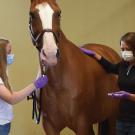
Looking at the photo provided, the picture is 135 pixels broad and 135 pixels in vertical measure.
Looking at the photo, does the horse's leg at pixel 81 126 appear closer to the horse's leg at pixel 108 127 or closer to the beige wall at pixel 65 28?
the horse's leg at pixel 108 127

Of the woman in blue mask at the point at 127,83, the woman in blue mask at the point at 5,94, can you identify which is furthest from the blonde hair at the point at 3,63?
the woman in blue mask at the point at 127,83

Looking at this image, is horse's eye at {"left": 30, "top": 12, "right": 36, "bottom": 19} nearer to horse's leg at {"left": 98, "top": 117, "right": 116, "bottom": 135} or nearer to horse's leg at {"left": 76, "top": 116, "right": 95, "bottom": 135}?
horse's leg at {"left": 76, "top": 116, "right": 95, "bottom": 135}

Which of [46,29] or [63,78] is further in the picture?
[63,78]

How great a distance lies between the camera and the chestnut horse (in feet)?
6.62

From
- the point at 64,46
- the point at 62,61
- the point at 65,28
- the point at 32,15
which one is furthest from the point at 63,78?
the point at 65,28

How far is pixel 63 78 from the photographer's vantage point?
228 cm

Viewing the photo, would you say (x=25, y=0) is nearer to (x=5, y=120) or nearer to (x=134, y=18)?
(x=134, y=18)

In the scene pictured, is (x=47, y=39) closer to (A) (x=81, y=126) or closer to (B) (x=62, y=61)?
(B) (x=62, y=61)

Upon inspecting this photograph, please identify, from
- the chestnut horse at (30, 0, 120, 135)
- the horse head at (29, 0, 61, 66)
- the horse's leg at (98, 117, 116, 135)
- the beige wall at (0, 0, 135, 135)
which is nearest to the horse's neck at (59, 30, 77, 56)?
the chestnut horse at (30, 0, 120, 135)

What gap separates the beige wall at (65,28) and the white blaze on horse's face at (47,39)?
4.61ft

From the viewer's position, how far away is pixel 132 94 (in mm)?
2215

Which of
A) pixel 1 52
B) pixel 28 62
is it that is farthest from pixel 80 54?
pixel 28 62

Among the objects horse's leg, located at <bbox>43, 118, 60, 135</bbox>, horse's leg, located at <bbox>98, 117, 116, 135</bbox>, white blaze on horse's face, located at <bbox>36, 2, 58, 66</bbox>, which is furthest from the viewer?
horse's leg, located at <bbox>98, 117, 116, 135</bbox>

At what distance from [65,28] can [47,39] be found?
5.74 ft
